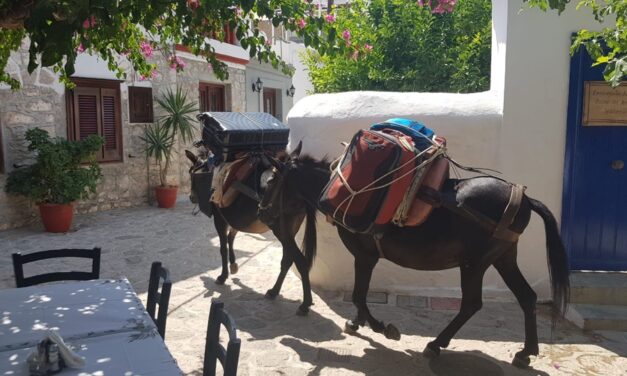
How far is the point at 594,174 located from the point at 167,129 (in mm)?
7695

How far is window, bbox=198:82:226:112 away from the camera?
11.8m

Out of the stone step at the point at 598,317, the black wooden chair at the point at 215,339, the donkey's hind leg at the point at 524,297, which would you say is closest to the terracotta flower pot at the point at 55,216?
the black wooden chair at the point at 215,339

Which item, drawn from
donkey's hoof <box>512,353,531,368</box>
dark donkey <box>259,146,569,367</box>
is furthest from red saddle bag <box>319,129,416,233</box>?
donkey's hoof <box>512,353,531,368</box>

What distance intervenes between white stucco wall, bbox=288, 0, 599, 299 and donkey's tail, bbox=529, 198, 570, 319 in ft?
4.12

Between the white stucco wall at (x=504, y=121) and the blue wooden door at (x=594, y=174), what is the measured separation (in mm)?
95

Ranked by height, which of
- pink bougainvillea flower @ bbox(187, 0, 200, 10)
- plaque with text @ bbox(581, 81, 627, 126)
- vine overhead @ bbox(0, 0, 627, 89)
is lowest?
plaque with text @ bbox(581, 81, 627, 126)

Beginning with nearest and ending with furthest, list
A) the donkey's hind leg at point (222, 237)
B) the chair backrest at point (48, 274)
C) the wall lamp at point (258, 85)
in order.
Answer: the chair backrest at point (48, 274)
the donkey's hind leg at point (222, 237)
the wall lamp at point (258, 85)

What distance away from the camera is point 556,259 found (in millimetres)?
3354

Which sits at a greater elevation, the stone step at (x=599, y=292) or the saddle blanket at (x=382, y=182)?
the saddle blanket at (x=382, y=182)

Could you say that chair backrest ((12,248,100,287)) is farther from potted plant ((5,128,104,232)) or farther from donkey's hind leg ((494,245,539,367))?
potted plant ((5,128,104,232))

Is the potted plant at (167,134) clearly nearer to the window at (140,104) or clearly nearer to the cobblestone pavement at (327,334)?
the window at (140,104)

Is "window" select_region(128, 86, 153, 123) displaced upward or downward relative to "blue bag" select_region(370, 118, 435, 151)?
upward

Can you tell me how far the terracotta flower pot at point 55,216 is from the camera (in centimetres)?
758

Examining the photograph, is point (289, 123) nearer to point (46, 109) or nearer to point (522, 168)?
point (522, 168)
